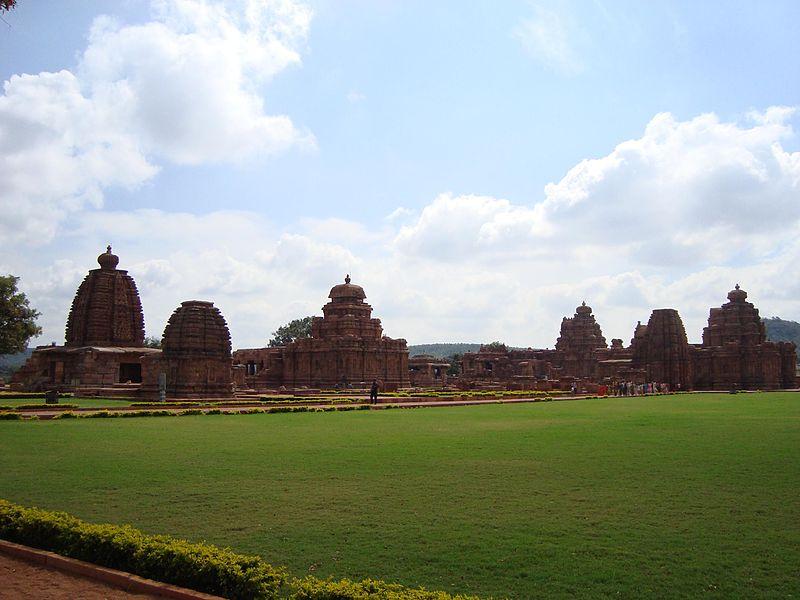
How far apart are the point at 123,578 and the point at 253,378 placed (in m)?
53.2

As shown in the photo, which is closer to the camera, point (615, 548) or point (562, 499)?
point (615, 548)

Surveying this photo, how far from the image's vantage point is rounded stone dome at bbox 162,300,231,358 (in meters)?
36.2

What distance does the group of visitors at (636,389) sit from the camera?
4709 cm

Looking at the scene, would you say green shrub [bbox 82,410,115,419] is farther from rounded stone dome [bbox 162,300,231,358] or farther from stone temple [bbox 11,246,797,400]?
rounded stone dome [bbox 162,300,231,358]

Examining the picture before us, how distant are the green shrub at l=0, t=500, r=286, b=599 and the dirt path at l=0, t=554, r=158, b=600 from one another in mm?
244

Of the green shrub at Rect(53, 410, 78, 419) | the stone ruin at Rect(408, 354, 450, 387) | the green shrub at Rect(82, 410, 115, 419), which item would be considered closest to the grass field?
the green shrub at Rect(53, 410, 78, 419)

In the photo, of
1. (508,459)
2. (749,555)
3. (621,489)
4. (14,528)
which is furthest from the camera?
(508,459)

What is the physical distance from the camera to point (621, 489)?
9.28 m

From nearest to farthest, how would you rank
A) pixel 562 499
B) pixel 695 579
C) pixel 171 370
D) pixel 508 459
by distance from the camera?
pixel 695 579, pixel 562 499, pixel 508 459, pixel 171 370

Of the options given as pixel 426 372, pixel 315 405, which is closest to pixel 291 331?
pixel 426 372

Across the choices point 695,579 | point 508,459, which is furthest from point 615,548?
point 508,459

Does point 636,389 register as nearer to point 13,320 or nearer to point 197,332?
point 197,332

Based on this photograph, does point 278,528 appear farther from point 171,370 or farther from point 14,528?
point 171,370

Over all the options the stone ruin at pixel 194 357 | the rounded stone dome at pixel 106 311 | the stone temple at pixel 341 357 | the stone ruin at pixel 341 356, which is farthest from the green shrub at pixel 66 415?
the stone ruin at pixel 341 356
